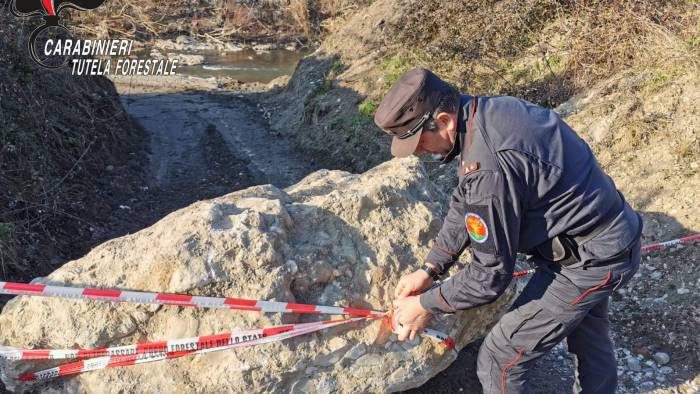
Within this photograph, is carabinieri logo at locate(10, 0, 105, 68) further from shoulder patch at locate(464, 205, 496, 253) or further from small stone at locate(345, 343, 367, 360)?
shoulder patch at locate(464, 205, 496, 253)

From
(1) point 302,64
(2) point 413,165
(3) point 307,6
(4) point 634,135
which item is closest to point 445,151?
(2) point 413,165

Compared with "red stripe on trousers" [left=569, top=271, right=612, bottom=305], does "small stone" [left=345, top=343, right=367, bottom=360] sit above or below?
below

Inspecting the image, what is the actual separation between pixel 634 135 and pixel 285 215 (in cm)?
468

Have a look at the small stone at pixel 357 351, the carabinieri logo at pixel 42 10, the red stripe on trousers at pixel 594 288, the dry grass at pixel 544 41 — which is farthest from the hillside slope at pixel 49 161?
the dry grass at pixel 544 41

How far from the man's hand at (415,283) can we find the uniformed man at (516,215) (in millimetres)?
127

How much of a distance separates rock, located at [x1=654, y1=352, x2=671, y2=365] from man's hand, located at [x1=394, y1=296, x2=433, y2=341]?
2260 millimetres

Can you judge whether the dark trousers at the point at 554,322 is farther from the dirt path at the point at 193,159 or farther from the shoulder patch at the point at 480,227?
the dirt path at the point at 193,159

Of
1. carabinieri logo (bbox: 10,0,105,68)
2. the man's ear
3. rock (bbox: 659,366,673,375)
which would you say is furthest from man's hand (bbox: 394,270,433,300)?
carabinieri logo (bbox: 10,0,105,68)

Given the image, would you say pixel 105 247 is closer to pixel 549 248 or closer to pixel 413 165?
pixel 413 165

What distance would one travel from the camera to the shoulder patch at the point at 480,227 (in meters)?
2.29

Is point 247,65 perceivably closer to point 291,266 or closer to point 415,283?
point 291,266

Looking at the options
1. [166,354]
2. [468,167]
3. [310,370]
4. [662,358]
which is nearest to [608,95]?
[662,358]

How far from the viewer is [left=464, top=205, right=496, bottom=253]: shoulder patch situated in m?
2.29

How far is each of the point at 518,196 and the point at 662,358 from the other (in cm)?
262
